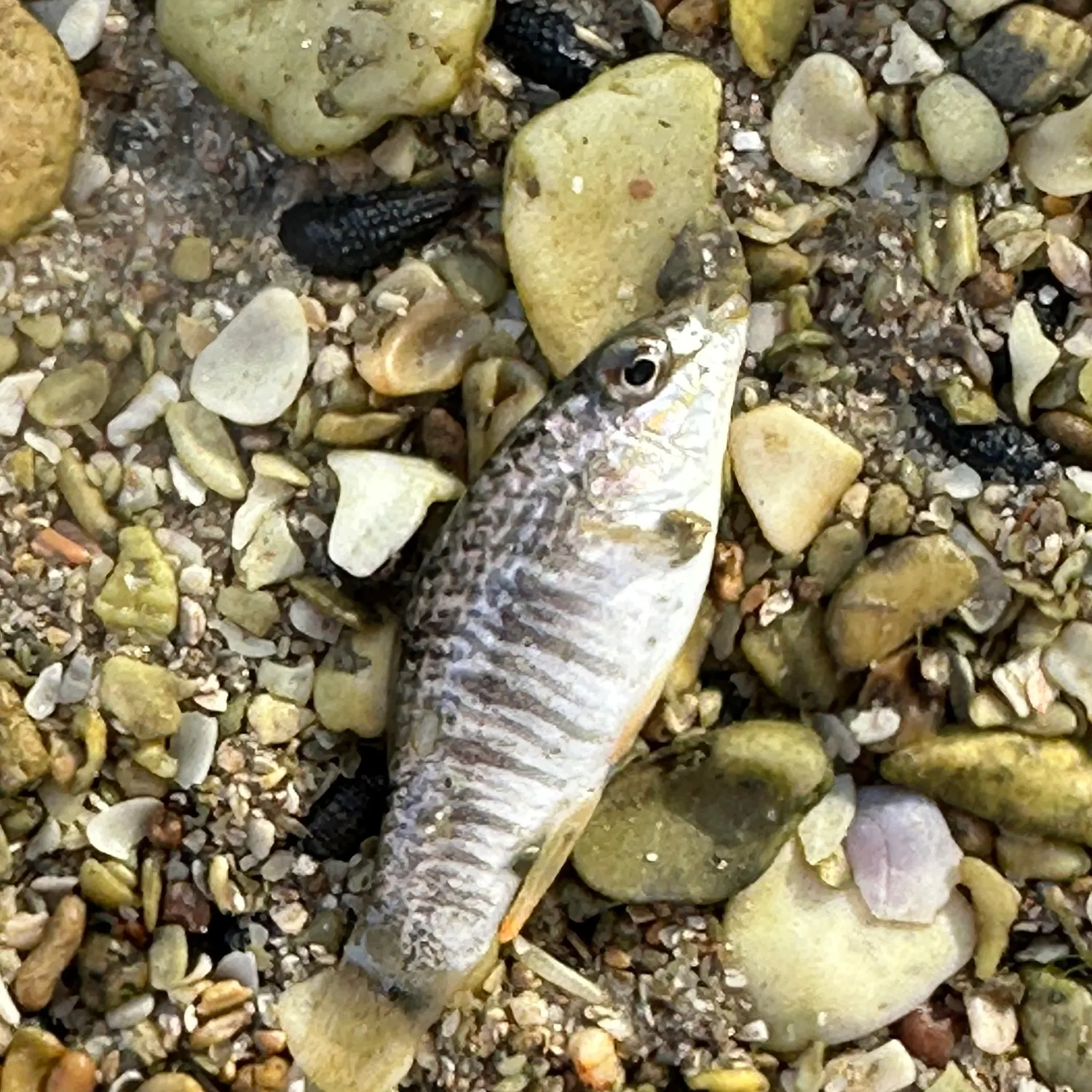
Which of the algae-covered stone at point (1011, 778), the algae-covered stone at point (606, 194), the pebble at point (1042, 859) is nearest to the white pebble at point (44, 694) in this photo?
the algae-covered stone at point (606, 194)

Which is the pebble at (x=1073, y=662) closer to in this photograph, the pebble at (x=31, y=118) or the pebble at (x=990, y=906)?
the pebble at (x=990, y=906)

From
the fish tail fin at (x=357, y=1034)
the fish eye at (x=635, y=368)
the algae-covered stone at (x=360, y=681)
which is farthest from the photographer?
the algae-covered stone at (x=360, y=681)

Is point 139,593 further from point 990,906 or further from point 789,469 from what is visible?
point 990,906

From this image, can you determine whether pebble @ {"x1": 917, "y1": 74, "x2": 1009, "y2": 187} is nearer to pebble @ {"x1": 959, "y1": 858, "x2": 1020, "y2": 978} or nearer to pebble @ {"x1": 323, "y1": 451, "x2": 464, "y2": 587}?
pebble @ {"x1": 323, "y1": 451, "x2": 464, "y2": 587}

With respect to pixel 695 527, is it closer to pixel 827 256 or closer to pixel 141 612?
pixel 827 256

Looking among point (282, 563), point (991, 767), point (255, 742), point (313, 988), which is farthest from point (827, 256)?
point (313, 988)

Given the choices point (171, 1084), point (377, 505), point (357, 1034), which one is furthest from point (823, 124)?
point (171, 1084)
